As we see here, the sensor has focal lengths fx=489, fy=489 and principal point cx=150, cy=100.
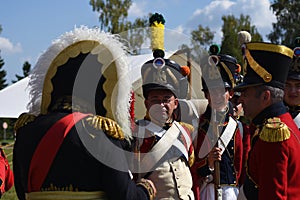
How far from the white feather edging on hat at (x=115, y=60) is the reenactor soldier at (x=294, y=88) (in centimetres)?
205

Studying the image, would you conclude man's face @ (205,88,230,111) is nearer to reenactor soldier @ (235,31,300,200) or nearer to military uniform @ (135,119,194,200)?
military uniform @ (135,119,194,200)

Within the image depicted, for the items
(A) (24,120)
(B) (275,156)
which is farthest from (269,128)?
(A) (24,120)

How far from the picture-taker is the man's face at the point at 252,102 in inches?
123

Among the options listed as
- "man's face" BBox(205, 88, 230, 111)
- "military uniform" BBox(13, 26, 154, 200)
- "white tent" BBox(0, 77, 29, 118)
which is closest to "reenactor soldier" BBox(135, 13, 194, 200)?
"man's face" BBox(205, 88, 230, 111)

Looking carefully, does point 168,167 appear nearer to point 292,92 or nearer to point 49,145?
point 49,145

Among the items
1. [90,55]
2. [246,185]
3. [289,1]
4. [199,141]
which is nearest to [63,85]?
[90,55]

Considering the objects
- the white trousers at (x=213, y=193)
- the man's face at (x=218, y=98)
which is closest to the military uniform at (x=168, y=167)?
the white trousers at (x=213, y=193)

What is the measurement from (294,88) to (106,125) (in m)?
2.32

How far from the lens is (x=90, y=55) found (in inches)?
108

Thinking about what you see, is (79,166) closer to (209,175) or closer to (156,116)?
(156,116)

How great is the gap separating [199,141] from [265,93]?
5.42 ft

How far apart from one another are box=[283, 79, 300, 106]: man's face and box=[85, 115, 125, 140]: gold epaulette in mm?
2205

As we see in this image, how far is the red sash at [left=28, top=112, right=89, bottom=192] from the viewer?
2607 millimetres

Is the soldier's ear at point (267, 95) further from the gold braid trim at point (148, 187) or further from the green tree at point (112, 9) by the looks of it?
A: the green tree at point (112, 9)
